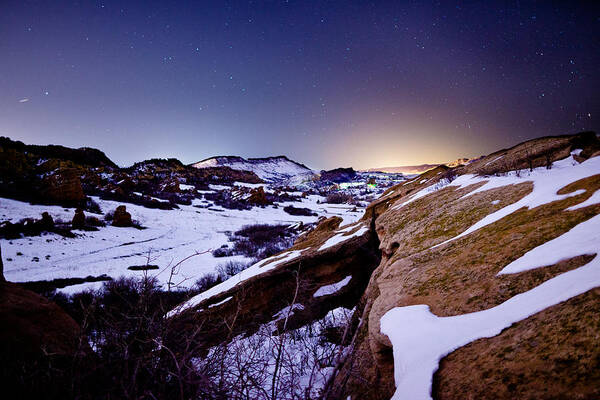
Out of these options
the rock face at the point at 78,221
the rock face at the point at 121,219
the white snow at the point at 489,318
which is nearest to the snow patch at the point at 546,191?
the white snow at the point at 489,318

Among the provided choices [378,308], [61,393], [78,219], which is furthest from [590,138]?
[78,219]

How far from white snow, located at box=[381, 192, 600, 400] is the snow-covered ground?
16.8 feet

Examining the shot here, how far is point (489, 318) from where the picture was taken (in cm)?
174

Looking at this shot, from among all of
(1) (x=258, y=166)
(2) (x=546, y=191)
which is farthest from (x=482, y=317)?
(1) (x=258, y=166)

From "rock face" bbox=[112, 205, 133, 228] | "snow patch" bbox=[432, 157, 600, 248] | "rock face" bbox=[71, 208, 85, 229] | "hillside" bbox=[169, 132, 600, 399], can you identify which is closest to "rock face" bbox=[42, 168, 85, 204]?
"rock face" bbox=[112, 205, 133, 228]

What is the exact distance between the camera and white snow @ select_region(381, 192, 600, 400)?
1516 millimetres

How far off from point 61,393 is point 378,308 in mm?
2837

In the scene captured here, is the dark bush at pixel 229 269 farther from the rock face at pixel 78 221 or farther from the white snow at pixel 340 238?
the rock face at pixel 78 221

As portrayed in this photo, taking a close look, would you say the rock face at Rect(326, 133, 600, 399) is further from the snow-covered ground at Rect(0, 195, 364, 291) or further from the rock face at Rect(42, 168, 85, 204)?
the rock face at Rect(42, 168, 85, 204)

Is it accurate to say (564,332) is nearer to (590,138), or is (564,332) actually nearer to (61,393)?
(61,393)

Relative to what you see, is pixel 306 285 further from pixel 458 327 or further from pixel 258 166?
pixel 258 166

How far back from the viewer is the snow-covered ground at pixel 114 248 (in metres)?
11.6

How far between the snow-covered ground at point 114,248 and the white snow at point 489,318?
16.8ft

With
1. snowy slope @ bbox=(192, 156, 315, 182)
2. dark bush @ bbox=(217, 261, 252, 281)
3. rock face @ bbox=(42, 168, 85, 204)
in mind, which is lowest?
dark bush @ bbox=(217, 261, 252, 281)
